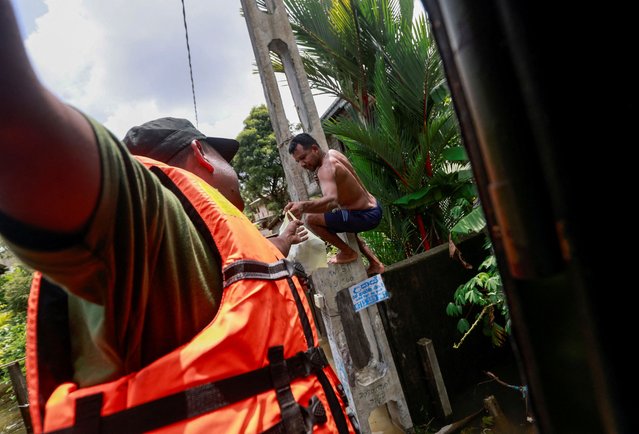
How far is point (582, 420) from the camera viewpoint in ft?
0.98

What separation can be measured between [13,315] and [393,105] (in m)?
10.2

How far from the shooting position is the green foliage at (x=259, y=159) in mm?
16703

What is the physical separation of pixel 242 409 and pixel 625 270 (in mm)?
838

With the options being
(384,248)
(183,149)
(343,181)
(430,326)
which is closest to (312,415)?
(183,149)

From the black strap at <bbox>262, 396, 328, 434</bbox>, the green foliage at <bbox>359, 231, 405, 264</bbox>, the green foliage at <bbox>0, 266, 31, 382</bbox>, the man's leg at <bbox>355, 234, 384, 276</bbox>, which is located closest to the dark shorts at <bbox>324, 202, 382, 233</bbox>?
the man's leg at <bbox>355, 234, 384, 276</bbox>

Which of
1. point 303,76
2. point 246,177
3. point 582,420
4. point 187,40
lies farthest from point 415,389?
point 246,177

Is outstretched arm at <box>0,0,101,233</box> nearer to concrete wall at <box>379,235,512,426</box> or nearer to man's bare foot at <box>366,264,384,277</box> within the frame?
man's bare foot at <box>366,264,384,277</box>

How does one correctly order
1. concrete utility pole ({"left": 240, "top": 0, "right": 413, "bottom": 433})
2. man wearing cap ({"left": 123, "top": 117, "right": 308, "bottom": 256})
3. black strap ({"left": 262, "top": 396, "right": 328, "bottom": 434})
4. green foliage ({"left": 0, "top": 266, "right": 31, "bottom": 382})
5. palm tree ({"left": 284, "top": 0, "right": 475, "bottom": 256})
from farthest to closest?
green foliage ({"left": 0, "top": 266, "right": 31, "bottom": 382})
palm tree ({"left": 284, "top": 0, "right": 475, "bottom": 256})
concrete utility pole ({"left": 240, "top": 0, "right": 413, "bottom": 433})
man wearing cap ({"left": 123, "top": 117, "right": 308, "bottom": 256})
black strap ({"left": 262, "top": 396, "right": 328, "bottom": 434})

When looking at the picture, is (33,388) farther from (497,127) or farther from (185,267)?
(497,127)

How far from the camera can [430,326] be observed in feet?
12.9

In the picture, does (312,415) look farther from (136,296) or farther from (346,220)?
(346,220)

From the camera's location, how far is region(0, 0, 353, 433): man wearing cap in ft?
1.72

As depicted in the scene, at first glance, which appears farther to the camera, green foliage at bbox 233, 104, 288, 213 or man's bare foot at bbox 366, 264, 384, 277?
green foliage at bbox 233, 104, 288, 213

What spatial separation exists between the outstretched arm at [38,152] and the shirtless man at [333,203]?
75.0 inches
